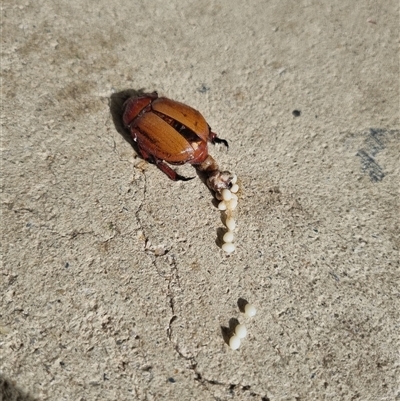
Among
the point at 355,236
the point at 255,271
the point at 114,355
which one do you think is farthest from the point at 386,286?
the point at 114,355

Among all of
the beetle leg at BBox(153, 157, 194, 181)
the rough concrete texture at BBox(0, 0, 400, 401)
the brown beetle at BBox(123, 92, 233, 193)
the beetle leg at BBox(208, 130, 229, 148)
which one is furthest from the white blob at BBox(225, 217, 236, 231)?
the beetle leg at BBox(208, 130, 229, 148)

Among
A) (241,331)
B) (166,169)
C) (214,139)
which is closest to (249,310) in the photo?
(241,331)

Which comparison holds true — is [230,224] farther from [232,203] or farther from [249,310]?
[249,310]

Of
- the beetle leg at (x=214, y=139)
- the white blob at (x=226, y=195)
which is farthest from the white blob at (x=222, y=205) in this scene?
the beetle leg at (x=214, y=139)

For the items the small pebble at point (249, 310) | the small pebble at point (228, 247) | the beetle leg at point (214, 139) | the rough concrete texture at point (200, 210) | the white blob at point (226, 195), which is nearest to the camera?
the rough concrete texture at point (200, 210)

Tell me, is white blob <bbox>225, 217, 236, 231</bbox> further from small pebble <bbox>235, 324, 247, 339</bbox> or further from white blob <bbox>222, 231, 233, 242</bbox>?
small pebble <bbox>235, 324, 247, 339</bbox>

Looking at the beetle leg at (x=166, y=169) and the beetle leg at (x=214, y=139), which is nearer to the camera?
the beetle leg at (x=166, y=169)

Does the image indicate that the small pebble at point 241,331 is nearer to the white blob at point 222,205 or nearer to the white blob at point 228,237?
the white blob at point 228,237
